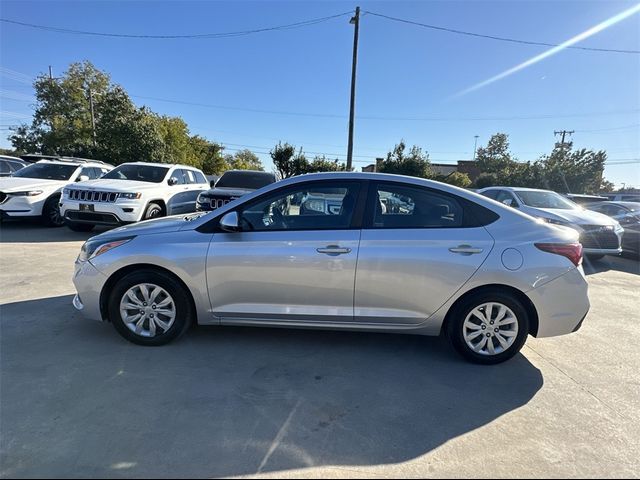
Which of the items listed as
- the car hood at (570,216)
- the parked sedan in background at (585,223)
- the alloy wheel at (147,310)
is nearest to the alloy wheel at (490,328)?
the alloy wheel at (147,310)

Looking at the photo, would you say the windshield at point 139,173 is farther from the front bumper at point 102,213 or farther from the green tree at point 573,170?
the green tree at point 573,170

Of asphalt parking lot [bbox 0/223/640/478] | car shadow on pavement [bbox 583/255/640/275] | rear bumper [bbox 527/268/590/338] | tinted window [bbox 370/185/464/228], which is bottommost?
car shadow on pavement [bbox 583/255/640/275]

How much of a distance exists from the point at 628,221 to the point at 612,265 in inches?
99.7

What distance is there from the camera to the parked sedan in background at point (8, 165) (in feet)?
37.4

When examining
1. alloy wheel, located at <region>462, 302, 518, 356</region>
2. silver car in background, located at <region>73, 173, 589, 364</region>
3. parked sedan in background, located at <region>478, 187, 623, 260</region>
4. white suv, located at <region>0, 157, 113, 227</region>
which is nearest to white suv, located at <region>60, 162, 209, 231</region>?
white suv, located at <region>0, 157, 113, 227</region>

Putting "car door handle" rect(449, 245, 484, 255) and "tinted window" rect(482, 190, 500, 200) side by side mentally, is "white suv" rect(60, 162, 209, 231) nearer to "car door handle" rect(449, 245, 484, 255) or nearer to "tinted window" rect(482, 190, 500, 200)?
"car door handle" rect(449, 245, 484, 255)

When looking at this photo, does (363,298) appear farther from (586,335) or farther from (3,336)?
(3,336)

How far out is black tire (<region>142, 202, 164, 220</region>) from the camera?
854 cm

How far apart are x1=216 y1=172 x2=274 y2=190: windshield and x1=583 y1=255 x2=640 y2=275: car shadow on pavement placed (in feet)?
24.9

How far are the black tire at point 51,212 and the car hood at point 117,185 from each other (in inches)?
61.1

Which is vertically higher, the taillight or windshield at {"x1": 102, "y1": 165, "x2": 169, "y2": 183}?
windshield at {"x1": 102, "y1": 165, "x2": 169, "y2": 183}

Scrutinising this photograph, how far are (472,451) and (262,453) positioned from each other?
1258mm

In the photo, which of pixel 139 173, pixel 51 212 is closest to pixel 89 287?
pixel 139 173

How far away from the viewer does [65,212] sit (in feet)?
26.5
